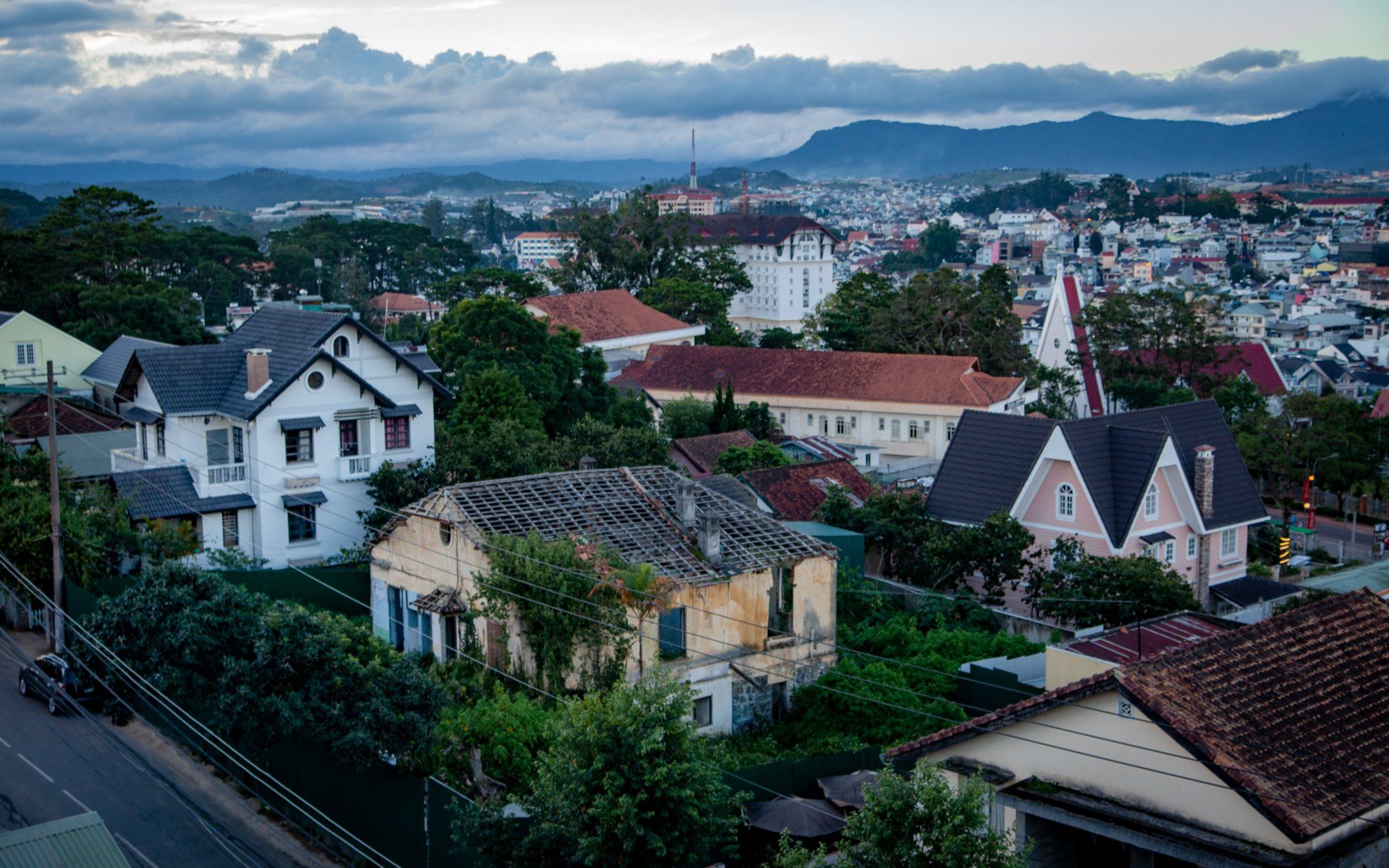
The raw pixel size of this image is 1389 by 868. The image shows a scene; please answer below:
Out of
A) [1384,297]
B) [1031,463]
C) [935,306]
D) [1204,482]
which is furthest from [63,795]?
[1384,297]

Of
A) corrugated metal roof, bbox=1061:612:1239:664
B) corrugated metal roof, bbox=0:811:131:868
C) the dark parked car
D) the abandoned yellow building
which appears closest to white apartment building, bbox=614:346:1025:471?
the abandoned yellow building

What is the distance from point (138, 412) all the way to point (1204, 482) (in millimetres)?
28652

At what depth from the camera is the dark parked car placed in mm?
24781

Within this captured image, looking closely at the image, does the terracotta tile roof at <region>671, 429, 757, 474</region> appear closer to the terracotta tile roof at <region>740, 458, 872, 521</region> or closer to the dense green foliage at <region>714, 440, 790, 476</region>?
the dense green foliage at <region>714, 440, 790, 476</region>

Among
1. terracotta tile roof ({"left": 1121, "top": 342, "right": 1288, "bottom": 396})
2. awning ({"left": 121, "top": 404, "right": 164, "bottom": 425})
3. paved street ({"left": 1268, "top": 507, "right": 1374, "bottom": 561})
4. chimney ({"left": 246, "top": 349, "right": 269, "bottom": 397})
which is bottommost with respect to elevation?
paved street ({"left": 1268, "top": 507, "right": 1374, "bottom": 561})

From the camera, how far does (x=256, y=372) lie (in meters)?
34.2

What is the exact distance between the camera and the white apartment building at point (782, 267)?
133625 mm

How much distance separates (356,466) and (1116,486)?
19891 millimetres

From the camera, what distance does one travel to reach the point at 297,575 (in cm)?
3036

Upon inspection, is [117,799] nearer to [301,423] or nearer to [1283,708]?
[301,423]

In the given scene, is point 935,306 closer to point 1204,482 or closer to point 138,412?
point 1204,482

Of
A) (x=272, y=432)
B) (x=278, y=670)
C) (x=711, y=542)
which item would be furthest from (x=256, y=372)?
(x=278, y=670)

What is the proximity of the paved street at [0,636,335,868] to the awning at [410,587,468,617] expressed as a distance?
4.97m

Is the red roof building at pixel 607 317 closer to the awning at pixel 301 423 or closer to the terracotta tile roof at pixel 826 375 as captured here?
the terracotta tile roof at pixel 826 375
